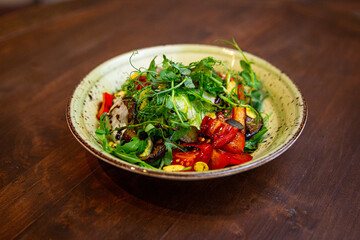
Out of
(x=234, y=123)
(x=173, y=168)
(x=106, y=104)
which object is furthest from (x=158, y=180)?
(x=106, y=104)

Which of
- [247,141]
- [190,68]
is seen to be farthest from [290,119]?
[190,68]

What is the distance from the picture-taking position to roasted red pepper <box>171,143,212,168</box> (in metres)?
1.39

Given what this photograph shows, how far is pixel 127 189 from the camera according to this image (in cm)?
140

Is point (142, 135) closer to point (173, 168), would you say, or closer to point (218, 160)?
point (173, 168)

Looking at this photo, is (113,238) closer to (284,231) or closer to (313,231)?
(284,231)

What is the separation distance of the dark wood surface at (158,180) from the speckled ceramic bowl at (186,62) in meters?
0.21

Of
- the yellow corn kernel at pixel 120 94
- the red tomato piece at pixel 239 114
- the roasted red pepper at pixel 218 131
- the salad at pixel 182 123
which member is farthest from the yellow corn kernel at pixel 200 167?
the yellow corn kernel at pixel 120 94

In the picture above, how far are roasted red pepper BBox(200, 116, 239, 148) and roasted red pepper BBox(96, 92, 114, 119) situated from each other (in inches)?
24.1

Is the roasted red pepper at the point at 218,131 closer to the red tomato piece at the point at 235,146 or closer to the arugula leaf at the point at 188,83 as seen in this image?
the red tomato piece at the point at 235,146

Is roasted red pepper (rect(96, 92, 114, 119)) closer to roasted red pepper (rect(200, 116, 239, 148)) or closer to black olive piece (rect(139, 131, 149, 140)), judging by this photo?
black olive piece (rect(139, 131, 149, 140))

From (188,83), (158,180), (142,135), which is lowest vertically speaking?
(158,180)

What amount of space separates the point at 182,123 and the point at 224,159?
27cm

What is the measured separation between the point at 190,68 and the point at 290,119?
62cm

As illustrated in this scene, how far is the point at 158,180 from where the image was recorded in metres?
1.42
